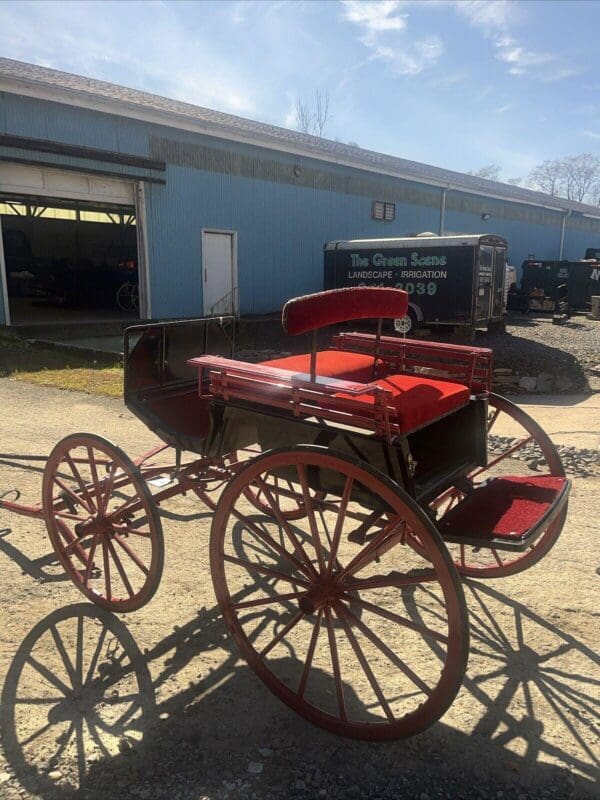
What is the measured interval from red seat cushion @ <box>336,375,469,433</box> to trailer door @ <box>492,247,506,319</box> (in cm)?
1099

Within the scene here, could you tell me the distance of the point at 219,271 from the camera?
1548cm

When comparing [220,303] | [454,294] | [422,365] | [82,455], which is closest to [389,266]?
[454,294]

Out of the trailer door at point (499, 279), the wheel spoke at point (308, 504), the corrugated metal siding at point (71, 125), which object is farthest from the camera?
the trailer door at point (499, 279)

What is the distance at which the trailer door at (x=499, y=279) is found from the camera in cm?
1311

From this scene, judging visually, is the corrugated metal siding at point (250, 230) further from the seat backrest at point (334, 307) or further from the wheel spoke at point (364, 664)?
the wheel spoke at point (364, 664)

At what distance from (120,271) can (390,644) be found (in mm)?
20800

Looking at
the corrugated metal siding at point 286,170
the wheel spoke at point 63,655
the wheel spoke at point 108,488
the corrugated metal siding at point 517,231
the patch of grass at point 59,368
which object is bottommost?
the wheel spoke at point 63,655

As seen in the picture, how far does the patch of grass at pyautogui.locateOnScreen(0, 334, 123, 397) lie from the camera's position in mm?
8422

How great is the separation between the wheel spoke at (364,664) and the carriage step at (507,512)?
0.52 metres

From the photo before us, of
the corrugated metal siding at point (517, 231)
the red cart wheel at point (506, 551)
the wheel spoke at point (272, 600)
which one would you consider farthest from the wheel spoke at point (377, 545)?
the corrugated metal siding at point (517, 231)

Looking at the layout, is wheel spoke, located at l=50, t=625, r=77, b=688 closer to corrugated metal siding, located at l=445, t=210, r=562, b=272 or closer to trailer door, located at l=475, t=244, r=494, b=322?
trailer door, located at l=475, t=244, r=494, b=322

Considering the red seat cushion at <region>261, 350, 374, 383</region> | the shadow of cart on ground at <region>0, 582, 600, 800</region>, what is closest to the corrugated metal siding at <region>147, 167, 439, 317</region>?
the red seat cushion at <region>261, 350, 374, 383</region>

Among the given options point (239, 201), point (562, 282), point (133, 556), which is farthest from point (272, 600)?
point (562, 282)

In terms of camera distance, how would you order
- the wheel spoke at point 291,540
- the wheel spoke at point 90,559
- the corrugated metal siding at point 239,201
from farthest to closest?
the corrugated metal siding at point 239,201, the wheel spoke at point 90,559, the wheel spoke at point 291,540
